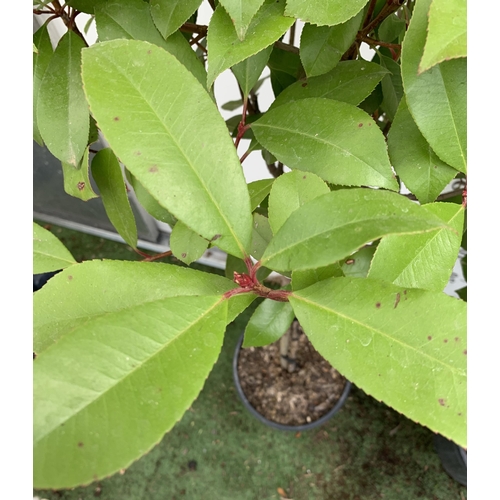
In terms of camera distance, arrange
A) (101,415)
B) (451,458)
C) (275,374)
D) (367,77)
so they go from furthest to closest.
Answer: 1. (275,374)
2. (451,458)
3. (367,77)
4. (101,415)

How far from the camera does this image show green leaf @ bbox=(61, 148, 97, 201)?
2.01ft

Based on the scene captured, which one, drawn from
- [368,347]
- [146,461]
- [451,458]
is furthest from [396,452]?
[368,347]

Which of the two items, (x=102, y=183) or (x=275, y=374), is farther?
(x=275, y=374)

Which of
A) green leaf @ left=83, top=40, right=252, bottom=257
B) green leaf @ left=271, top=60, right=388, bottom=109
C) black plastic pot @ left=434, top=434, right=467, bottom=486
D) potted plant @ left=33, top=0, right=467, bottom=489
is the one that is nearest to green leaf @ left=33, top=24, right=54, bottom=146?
potted plant @ left=33, top=0, right=467, bottom=489

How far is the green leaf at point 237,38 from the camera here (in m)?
0.45

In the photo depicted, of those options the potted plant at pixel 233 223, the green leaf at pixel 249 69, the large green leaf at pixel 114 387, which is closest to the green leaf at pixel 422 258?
the potted plant at pixel 233 223

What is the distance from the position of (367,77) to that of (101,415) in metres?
0.51

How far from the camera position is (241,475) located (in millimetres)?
1361

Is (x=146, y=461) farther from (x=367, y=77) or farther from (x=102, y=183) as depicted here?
(x=367, y=77)

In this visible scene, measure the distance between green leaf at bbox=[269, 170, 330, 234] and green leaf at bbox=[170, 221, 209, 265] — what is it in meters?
0.12

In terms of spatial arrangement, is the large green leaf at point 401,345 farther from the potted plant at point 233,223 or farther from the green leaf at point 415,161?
the green leaf at point 415,161

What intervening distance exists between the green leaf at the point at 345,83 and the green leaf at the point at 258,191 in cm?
12

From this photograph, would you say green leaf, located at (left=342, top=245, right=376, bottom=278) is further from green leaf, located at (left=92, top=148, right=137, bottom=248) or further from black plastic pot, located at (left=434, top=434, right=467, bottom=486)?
black plastic pot, located at (left=434, top=434, right=467, bottom=486)

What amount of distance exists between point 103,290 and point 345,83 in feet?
1.34
